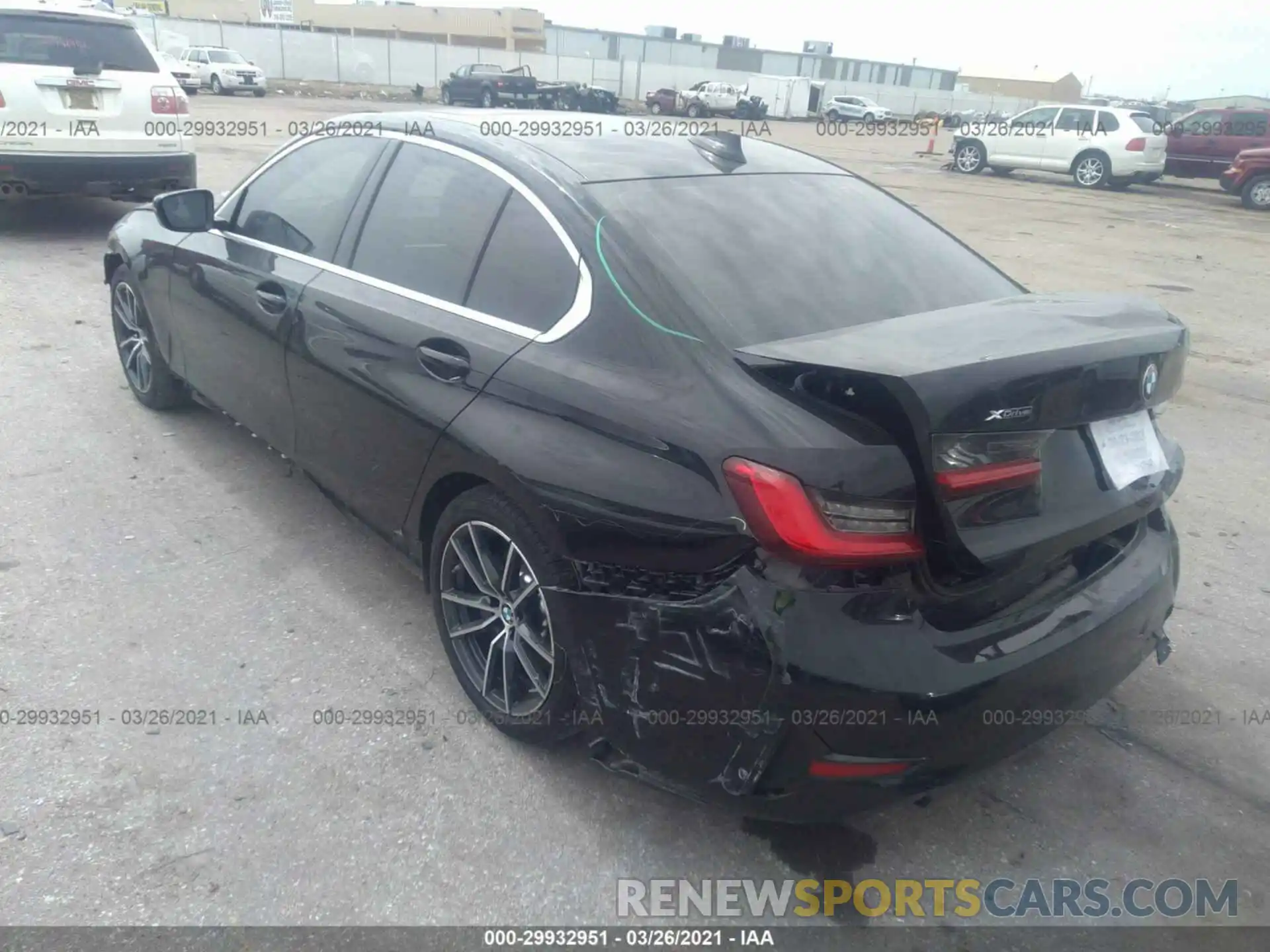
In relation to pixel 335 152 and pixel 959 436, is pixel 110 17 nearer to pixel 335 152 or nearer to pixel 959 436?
pixel 335 152

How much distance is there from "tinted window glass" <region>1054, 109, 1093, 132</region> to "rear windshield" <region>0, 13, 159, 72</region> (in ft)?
63.1

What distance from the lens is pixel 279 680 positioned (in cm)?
310

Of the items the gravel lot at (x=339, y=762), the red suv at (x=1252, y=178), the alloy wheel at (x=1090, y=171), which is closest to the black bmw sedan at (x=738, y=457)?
the gravel lot at (x=339, y=762)

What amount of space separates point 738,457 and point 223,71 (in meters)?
38.7

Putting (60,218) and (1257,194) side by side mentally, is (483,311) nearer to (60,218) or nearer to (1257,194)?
(60,218)

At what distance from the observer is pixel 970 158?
23703 mm

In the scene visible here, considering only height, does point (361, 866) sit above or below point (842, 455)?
below

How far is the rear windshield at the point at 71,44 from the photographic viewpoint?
8078mm

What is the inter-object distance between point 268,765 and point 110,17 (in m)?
8.49

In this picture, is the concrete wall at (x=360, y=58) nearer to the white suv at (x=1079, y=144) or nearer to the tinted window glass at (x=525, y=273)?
the white suv at (x=1079, y=144)

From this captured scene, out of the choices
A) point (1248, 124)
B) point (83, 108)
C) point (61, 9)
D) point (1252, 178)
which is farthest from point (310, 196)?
point (1248, 124)

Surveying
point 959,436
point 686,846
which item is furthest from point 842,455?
point 686,846

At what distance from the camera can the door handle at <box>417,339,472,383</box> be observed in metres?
2.75

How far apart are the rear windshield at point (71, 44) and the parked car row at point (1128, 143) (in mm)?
19268
